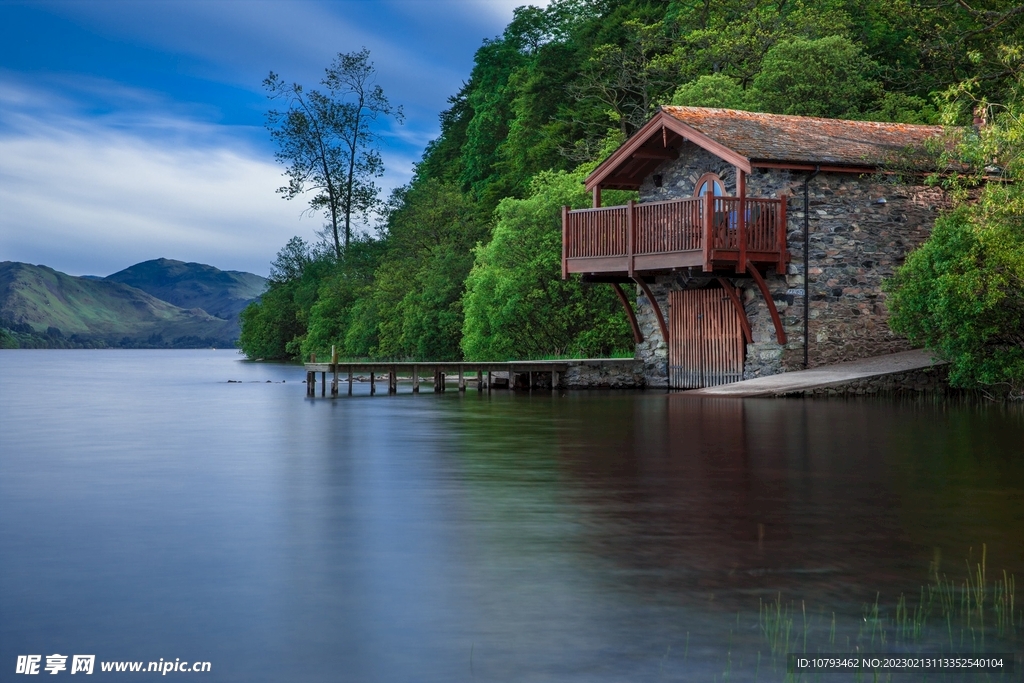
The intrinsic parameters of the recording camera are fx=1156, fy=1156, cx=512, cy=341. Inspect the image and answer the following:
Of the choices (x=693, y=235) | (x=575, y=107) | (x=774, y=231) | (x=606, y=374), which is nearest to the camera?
(x=693, y=235)

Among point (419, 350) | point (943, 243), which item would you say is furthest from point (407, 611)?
point (419, 350)

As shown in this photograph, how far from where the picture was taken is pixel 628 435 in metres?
17.0

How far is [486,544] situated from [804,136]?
21294 mm

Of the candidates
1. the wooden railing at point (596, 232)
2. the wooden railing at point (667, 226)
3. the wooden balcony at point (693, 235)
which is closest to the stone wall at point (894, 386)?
the wooden balcony at point (693, 235)

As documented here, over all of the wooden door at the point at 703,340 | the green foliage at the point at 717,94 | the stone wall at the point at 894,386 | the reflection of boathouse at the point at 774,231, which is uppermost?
the green foliage at the point at 717,94

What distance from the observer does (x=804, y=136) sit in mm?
27234

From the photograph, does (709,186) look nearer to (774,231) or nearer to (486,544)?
(774,231)

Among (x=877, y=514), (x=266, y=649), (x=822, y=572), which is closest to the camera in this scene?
(x=266, y=649)

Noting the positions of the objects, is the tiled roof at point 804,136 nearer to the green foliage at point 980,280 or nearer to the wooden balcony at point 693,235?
the wooden balcony at point 693,235

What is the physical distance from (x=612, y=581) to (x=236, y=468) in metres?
7.66

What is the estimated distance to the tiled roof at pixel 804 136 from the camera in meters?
25.8

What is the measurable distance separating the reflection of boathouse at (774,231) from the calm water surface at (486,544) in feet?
28.7

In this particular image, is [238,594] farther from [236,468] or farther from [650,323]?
[650,323]

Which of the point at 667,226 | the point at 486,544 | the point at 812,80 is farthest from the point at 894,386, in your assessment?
the point at 486,544
